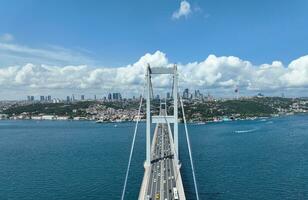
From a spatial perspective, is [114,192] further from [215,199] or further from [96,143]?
[96,143]

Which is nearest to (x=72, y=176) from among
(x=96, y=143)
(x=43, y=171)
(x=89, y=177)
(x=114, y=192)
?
(x=89, y=177)

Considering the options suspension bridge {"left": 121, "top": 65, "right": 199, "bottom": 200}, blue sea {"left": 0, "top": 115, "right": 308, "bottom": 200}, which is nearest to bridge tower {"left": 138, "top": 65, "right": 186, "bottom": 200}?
suspension bridge {"left": 121, "top": 65, "right": 199, "bottom": 200}

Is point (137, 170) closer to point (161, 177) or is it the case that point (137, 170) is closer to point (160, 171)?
point (160, 171)

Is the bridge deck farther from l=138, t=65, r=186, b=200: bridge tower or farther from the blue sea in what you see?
the blue sea

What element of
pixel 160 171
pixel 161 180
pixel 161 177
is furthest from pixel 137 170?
pixel 161 180

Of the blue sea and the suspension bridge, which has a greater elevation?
the suspension bridge

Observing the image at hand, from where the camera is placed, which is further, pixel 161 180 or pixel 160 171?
pixel 160 171

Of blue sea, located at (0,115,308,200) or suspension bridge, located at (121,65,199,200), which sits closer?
suspension bridge, located at (121,65,199,200)

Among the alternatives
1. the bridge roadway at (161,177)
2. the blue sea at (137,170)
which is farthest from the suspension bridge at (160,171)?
the blue sea at (137,170)

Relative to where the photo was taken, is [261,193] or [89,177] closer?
[261,193]

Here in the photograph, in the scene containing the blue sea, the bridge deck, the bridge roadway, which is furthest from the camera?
the blue sea

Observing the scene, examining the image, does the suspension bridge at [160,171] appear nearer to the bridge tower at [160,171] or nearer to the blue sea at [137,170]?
the bridge tower at [160,171]
